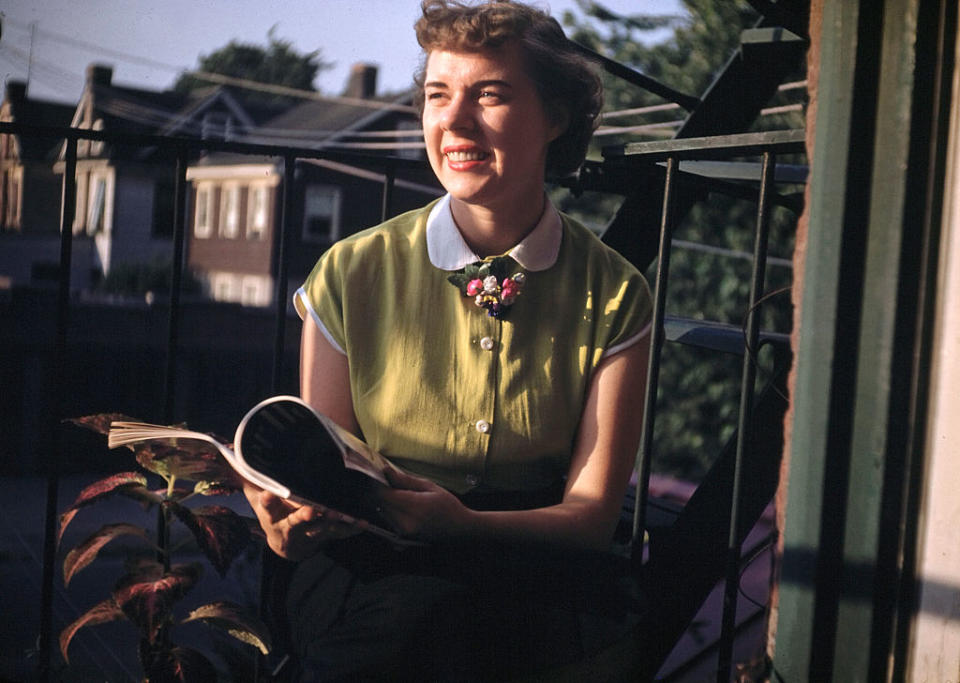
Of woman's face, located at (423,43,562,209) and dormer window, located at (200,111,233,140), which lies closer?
woman's face, located at (423,43,562,209)

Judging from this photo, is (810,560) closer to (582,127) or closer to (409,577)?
(409,577)

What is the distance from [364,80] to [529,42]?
30824 mm

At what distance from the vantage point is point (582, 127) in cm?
185

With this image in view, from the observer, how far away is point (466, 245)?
176 cm

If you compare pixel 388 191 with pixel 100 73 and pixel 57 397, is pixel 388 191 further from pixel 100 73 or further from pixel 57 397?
pixel 100 73

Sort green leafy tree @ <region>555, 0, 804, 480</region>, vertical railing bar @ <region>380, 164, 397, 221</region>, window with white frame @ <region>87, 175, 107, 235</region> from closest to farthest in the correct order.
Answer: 1. vertical railing bar @ <region>380, 164, 397, 221</region>
2. green leafy tree @ <region>555, 0, 804, 480</region>
3. window with white frame @ <region>87, 175, 107, 235</region>

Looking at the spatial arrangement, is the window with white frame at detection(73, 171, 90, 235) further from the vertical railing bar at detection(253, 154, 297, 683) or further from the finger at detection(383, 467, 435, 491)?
the finger at detection(383, 467, 435, 491)

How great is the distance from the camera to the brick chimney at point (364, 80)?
31.1 meters

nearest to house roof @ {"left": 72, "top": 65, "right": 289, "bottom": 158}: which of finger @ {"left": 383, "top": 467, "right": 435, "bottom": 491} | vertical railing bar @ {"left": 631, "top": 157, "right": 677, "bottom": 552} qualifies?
vertical railing bar @ {"left": 631, "top": 157, "right": 677, "bottom": 552}

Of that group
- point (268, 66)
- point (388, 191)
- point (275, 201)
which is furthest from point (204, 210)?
point (388, 191)

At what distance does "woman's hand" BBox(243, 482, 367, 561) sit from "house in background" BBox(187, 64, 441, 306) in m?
24.2

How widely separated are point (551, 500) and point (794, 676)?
492 mm

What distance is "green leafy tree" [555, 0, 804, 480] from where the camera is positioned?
944cm

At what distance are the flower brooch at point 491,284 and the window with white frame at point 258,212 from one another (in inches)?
1102
